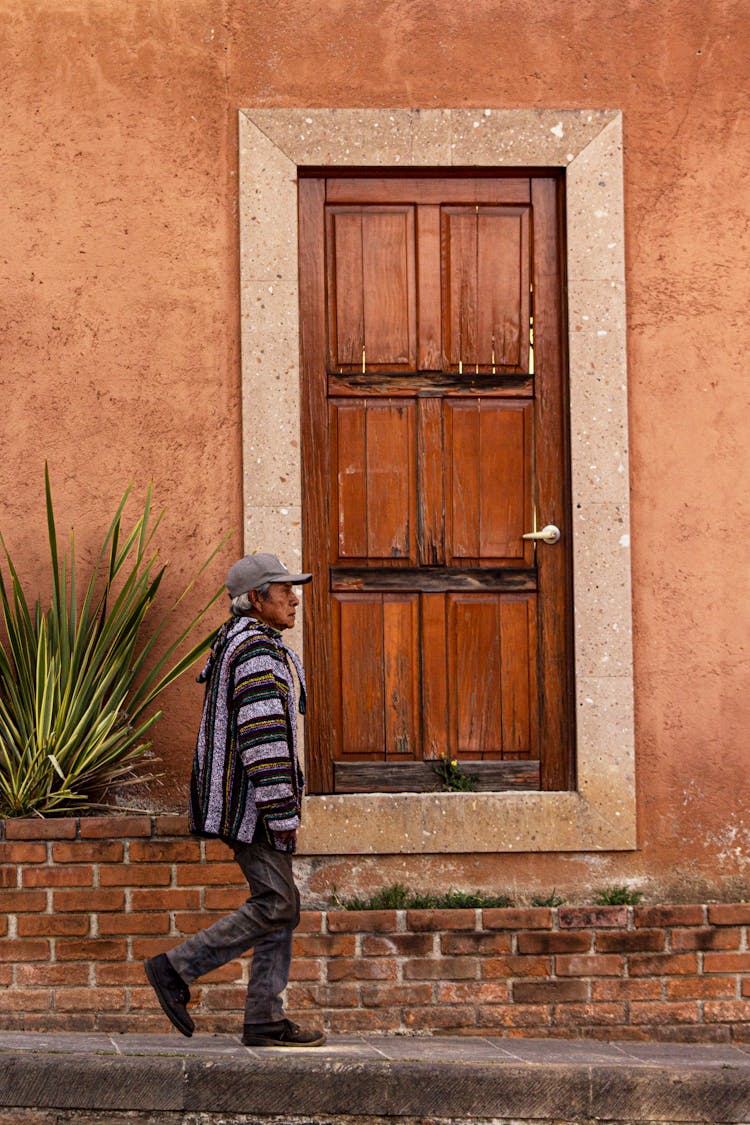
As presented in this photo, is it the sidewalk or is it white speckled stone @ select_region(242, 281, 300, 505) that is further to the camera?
white speckled stone @ select_region(242, 281, 300, 505)

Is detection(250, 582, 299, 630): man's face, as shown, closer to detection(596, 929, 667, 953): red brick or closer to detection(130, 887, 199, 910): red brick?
detection(130, 887, 199, 910): red brick

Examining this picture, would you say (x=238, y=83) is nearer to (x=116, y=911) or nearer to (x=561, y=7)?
(x=561, y=7)

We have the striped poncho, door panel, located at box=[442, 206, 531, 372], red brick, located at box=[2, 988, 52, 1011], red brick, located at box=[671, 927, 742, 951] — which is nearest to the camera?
the striped poncho

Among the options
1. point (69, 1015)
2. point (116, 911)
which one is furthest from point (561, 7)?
point (69, 1015)

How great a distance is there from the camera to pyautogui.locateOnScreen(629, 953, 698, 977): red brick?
571 centimetres

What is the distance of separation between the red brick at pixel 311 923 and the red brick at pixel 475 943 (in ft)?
1.43

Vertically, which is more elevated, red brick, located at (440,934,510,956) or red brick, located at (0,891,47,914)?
red brick, located at (0,891,47,914)

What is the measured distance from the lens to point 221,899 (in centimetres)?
564

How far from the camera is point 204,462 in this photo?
19.9 ft

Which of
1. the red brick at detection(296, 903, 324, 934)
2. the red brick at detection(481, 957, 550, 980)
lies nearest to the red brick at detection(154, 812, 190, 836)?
the red brick at detection(296, 903, 324, 934)

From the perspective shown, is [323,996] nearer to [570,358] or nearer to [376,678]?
[376,678]

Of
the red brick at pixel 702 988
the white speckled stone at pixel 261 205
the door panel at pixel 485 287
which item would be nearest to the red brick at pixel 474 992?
the red brick at pixel 702 988

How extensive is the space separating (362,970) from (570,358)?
2412 millimetres

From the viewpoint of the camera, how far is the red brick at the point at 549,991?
223 inches
